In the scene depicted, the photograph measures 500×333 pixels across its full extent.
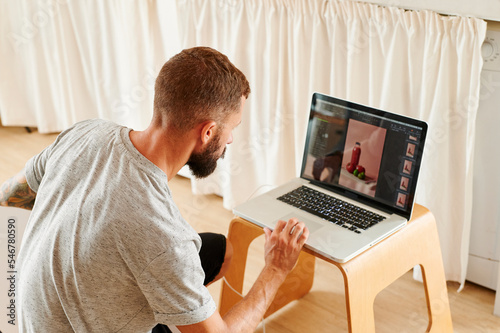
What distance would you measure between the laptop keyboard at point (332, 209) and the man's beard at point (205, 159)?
330 millimetres

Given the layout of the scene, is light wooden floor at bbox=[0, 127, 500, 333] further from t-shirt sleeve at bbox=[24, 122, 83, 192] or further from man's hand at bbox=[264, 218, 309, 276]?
t-shirt sleeve at bbox=[24, 122, 83, 192]

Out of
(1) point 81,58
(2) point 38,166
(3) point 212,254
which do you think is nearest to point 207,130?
(2) point 38,166

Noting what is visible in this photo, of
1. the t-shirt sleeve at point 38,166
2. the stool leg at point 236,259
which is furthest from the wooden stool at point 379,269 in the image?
the t-shirt sleeve at point 38,166

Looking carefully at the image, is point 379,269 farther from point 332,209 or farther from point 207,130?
point 207,130

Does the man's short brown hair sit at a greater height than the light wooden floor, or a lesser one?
greater

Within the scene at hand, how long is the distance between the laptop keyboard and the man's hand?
140mm

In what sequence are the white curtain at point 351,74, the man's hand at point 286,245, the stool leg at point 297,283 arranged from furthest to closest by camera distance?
1. the stool leg at point 297,283
2. the white curtain at point 351,74
3. the man's hand at point 286,245

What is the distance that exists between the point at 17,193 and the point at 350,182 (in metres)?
0.83

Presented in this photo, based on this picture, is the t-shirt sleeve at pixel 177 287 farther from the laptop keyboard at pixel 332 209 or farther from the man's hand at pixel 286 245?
the laptop keyboard at pixel 332 209

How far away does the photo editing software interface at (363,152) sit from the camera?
57.9 inches

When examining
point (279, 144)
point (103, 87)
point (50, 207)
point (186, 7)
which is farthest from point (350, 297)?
point (103, 87)

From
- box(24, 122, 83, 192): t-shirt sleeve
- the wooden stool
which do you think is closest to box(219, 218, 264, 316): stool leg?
the wooden stool

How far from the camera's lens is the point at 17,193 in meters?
1.45

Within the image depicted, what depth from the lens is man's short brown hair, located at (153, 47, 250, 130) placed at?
1.20 meters
